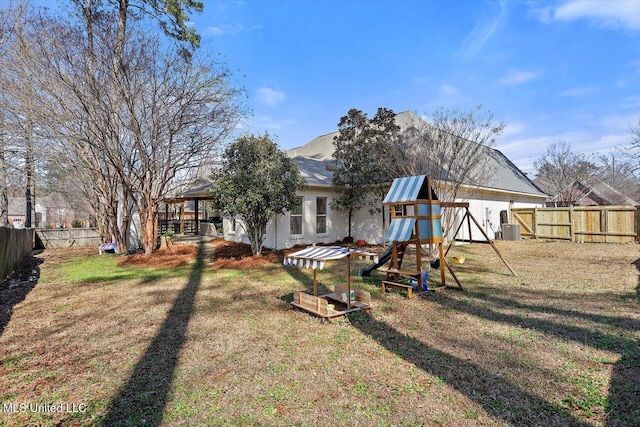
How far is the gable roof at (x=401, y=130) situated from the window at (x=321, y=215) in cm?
81

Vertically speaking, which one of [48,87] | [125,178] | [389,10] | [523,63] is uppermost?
[389,10]

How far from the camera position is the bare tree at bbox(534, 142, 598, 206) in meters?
26.4

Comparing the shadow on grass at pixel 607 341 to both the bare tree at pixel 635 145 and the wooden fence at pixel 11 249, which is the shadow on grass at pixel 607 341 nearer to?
the wooden fence at pixel 11 249

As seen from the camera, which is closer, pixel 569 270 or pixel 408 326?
pixel 408 326

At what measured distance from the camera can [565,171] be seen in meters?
27.5

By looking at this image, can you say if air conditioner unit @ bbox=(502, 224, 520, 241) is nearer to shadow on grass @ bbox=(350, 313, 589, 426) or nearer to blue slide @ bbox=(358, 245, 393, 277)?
blue slide @ bbox=(358, 245, 393, 277)

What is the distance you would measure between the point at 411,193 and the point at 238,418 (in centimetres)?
515

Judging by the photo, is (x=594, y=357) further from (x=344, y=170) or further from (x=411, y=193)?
(x=344, y=170)

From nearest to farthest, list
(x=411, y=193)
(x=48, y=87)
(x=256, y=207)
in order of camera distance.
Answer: (x=411, y=193) → (x=48, y=87) → (x=256, y=207)

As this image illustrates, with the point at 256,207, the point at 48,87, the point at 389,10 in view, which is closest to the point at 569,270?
the point at 256,207

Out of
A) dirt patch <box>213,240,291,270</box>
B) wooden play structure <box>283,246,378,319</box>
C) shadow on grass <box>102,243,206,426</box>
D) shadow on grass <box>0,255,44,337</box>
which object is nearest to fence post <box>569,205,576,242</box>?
Answer: dirt patch <box>213,240,291,270</box>

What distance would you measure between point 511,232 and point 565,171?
55.5ft

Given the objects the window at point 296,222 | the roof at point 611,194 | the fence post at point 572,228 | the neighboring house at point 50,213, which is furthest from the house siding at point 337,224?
the neighboring house at point 50,213

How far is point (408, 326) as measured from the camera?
4551mm
